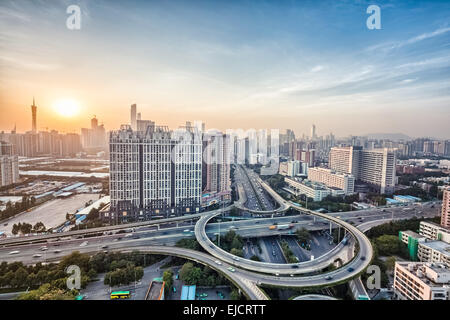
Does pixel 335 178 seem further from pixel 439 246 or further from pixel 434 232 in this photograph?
pixel 439 246

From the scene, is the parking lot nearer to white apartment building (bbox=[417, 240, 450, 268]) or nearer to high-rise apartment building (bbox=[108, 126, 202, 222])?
high-rise apartment building (bbox=[108, 126, 202, 222])

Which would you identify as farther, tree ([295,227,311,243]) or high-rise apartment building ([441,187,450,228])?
tree ([295,227,311,243])

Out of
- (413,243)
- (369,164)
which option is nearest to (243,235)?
(413,243)

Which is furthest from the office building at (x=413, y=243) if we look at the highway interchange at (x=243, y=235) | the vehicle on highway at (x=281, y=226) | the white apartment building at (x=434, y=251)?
the vehicle on highway at (x=281, y=226)

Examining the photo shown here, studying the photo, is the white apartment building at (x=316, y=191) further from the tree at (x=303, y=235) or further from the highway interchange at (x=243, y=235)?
the tree at (x=303, y=235)

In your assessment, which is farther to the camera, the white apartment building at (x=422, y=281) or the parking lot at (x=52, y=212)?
the parking lot at (x=52, y=212)

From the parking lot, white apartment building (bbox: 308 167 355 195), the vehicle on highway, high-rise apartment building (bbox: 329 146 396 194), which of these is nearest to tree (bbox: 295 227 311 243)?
the vehicle on highway
